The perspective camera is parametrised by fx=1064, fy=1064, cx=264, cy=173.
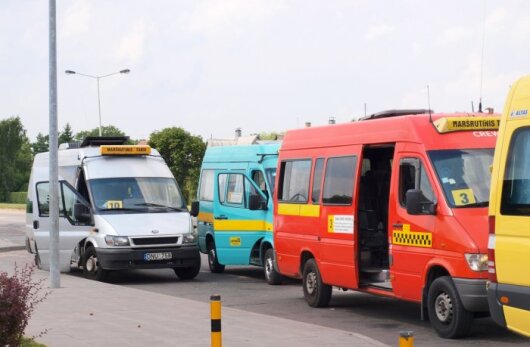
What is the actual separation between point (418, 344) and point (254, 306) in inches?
192

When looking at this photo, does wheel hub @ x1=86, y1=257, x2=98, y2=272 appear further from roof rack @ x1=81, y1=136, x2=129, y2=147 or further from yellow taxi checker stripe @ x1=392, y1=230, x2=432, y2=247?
yellow taxi checker stripe @ x1=392, y1=230, x2=432, y2=247

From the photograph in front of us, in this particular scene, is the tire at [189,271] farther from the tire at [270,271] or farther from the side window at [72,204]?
the side window at [72,204]

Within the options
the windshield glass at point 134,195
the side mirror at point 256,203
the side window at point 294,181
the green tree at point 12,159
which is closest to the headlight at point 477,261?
the side window at point 294,181

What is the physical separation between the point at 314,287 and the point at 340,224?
5.02 feet

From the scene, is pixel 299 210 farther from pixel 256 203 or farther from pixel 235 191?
pixel 235 191

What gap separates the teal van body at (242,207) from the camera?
787 inches

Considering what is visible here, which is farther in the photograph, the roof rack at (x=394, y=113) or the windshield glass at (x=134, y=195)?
the windshield glass at (x=134, y=195)

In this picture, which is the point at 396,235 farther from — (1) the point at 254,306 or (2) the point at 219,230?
(2) the point at 219,230

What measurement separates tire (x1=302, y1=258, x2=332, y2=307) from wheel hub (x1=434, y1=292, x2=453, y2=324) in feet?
11.1

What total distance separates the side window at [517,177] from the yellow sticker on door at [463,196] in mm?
2584

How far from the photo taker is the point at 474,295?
11.8m

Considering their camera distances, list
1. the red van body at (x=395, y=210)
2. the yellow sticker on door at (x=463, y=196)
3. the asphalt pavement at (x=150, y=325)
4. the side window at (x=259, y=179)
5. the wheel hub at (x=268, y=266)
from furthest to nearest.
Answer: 1. the side window at (x=259, y=179)
2. the wheel hub at (x=268, y=266)
3. the yellow sticker on door at (x=463, y=196)
4. the red van body at (x=395, y=210)
5. the asphalt pavement at (x=150, y=325)

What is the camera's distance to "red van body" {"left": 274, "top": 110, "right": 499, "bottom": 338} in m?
12.2

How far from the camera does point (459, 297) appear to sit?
1204 cm
